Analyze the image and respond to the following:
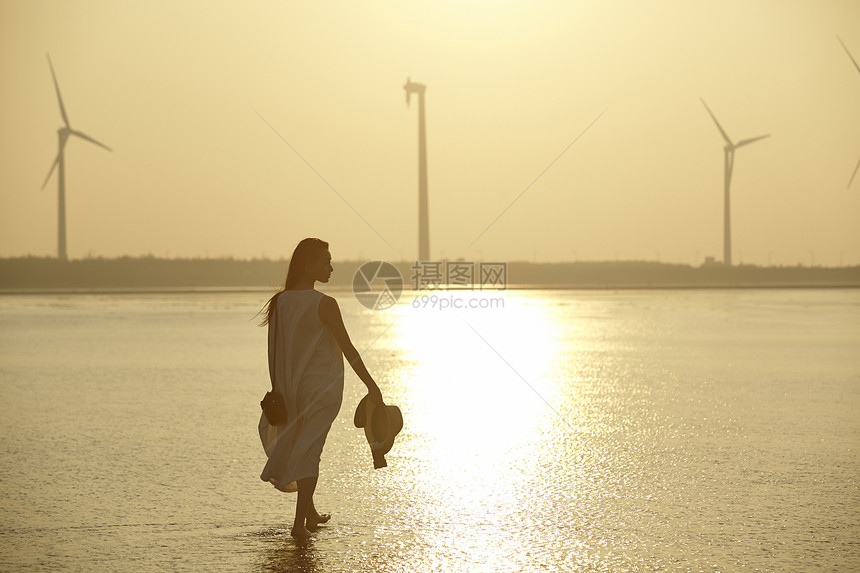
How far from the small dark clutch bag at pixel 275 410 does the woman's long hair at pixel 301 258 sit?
0.49m

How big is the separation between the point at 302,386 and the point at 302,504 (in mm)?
697

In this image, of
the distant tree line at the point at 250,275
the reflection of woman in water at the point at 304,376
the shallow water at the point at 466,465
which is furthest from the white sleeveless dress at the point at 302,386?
the distant tree line at the point at 250,275

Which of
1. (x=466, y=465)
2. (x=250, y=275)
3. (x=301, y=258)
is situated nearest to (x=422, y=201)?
(x=250, y=275)

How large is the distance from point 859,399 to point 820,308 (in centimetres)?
2406

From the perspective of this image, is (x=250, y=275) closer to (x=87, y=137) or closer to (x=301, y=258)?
(x=87, y=137)

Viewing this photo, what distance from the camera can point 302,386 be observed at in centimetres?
616

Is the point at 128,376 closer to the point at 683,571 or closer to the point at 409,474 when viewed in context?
the point at 409,474

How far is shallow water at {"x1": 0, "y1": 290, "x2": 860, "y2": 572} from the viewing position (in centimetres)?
582

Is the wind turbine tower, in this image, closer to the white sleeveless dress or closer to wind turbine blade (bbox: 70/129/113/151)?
wind turbine blade (bbox: 70/129/113/151)

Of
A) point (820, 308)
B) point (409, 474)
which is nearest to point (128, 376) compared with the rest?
point (409, 474)

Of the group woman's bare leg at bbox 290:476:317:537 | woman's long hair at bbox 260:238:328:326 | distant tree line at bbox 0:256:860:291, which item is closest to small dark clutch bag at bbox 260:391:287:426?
woman's bare leg at bbox 290:476:317:537

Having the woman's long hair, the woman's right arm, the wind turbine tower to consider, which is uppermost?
the wind turbine tower

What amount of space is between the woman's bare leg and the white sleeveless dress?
6 cm

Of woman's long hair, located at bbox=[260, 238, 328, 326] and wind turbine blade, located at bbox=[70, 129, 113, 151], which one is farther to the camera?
wind turbine blade, located at bbox=[70, 129, 113, 151]
